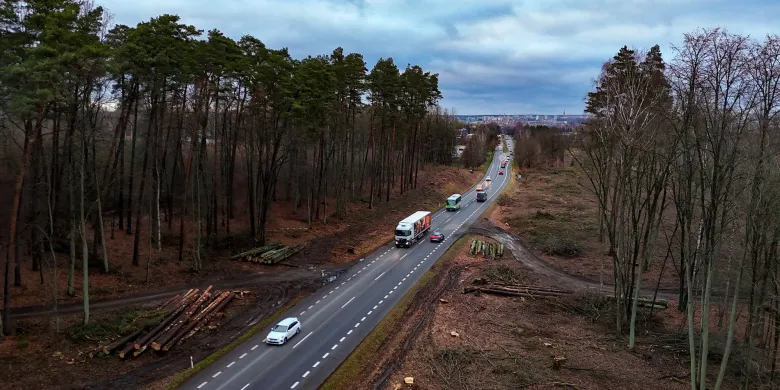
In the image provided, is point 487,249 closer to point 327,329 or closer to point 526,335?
point 526,335

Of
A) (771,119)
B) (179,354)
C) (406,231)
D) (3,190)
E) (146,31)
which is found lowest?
(179,354)

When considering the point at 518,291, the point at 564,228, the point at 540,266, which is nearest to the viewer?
the point at 518,291

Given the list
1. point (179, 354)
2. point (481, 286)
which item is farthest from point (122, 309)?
point (481, 286)

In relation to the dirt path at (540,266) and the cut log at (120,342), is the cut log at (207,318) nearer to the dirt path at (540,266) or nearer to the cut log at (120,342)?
the cut log at (120,342)

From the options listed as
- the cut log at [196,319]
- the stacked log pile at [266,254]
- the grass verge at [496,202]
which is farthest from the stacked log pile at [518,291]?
the grass verge at [496,202]

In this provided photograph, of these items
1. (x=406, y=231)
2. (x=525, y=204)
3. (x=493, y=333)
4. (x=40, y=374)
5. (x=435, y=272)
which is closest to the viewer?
(x=40, y=374)

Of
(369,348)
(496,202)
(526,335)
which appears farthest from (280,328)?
(496,202)

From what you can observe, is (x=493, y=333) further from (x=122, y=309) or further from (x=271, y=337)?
(x=122, y=309)
